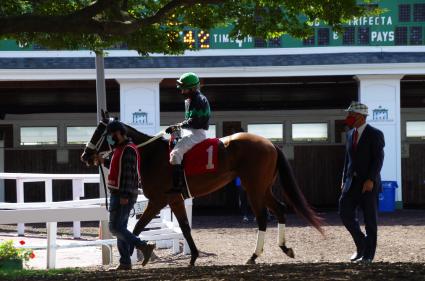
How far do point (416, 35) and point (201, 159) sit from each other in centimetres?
1149

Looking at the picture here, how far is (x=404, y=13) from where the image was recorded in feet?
61.0

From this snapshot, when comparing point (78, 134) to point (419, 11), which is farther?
point (78, 134)

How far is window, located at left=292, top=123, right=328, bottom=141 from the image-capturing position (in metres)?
22.3

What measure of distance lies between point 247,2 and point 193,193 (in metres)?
2.64

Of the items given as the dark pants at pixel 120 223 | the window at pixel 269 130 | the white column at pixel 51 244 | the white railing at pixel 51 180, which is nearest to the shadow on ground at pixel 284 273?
the dark pants at pixel 120 223

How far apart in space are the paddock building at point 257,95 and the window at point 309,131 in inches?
1.2

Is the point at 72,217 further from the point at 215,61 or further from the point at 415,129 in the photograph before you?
the point at 415,129

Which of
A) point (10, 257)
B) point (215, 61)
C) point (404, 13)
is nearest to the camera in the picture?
point (10, 257)

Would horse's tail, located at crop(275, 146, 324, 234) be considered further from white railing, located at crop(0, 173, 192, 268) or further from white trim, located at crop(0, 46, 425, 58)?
white trim, located at crop(0, 46, 425, 58)

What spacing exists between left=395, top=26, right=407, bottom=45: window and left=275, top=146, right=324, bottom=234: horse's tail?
10335mm

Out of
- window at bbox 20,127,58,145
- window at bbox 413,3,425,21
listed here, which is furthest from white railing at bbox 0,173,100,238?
window at bbox 413,3,425,21

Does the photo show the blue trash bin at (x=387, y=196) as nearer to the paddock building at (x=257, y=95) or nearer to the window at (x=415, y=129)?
the paddock building at (x=257, y=95)

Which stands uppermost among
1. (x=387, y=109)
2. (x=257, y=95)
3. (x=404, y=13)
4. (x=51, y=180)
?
(x=404, y=13)

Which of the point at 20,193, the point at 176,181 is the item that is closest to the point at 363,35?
the point at 20,193
